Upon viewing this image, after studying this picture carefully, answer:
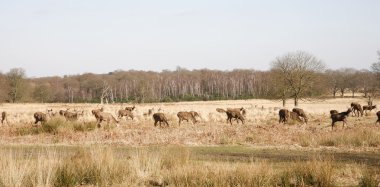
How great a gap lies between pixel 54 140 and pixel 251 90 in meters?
118

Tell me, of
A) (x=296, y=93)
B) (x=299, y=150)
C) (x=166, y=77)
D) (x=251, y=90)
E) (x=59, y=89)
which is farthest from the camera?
(x=166, y=77)

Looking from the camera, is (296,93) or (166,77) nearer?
(296,93)

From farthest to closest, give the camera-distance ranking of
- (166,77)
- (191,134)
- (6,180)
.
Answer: (166,77) < (191,134) < (6,180)

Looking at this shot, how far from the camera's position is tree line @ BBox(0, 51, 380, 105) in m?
60.9

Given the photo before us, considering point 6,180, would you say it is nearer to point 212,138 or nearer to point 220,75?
point 212,138

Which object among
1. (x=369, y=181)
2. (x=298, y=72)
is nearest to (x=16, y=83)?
(x=298, y=72)

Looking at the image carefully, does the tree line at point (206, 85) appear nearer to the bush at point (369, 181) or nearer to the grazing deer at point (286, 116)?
the grazing deer at point (286, 116)

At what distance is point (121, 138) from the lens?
22.7m

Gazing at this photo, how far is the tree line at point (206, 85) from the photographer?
6094 centimetres

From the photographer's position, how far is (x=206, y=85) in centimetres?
Result: 15275

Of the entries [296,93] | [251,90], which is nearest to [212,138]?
[296,93]

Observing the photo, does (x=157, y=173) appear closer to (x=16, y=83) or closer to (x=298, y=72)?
(x=298, y=72)

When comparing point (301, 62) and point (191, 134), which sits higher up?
point (301, 62)

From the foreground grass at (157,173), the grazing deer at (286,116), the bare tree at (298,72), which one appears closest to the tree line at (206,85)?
the bare tree at (298,72)
